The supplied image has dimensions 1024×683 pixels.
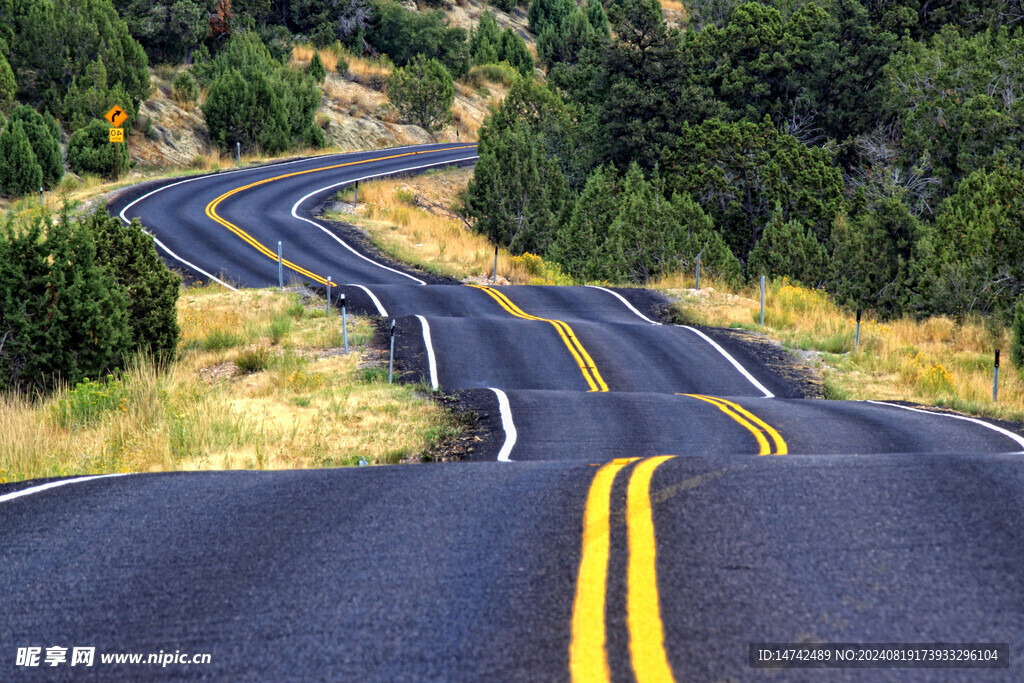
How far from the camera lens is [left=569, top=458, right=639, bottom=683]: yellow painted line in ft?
12.0

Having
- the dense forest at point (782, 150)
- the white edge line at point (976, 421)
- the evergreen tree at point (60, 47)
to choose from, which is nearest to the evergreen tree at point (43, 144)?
the evergreen tree at point (60, 47)

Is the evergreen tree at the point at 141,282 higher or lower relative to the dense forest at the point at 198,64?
lower

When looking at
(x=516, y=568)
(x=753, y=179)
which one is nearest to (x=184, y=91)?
(x=753, y=179)

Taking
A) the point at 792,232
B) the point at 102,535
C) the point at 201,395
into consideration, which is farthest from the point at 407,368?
the point at 792,232

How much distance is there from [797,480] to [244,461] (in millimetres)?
6642

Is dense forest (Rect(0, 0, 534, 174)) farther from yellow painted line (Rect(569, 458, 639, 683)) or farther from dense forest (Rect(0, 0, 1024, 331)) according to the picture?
yellow painted line (Rect(569, 458, 639, 683))

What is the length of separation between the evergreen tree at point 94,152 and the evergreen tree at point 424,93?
2203cm

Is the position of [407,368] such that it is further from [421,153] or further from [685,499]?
[421,153]

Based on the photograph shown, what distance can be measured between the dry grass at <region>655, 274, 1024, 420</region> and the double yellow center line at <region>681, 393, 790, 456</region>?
12.5 ft

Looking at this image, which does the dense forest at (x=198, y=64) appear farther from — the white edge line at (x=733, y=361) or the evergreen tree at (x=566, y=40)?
A: the white edge line at (x=733, y=361)

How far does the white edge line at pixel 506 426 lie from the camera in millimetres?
10516

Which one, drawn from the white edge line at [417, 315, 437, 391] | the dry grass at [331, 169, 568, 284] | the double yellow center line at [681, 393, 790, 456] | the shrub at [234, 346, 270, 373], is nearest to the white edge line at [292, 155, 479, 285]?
the dry grass at [331, 169, 568, 284]

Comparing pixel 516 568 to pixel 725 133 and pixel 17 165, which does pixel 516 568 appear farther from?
pixel 17 165

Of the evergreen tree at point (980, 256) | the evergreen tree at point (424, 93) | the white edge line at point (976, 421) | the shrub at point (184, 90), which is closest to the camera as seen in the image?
the white edge line at point (976, 421)
